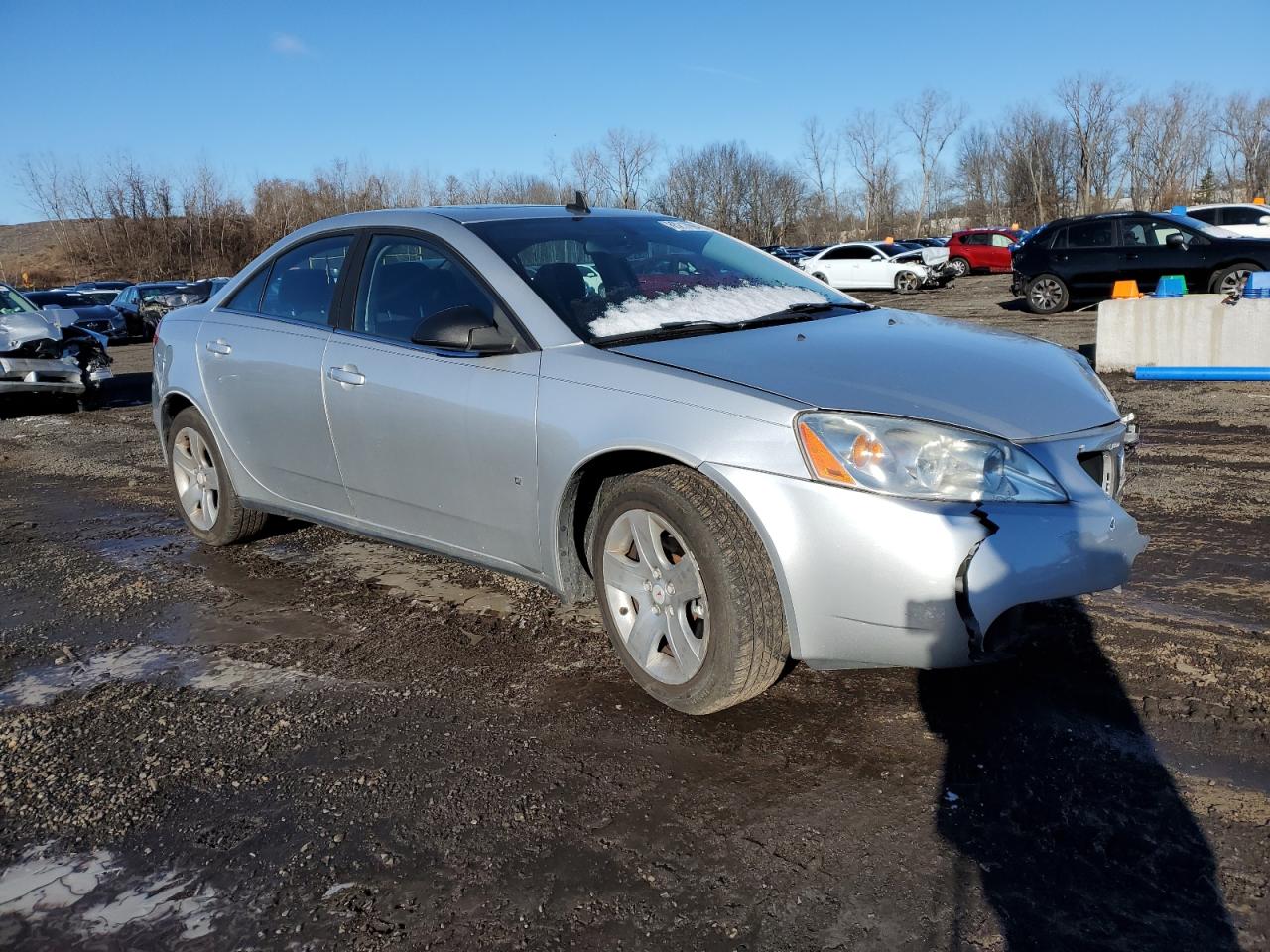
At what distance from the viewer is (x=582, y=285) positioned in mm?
3826

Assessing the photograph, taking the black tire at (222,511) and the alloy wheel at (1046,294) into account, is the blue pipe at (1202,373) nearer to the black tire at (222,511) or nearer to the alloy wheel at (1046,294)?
the black tire at (222,511)

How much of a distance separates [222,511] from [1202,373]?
858cm

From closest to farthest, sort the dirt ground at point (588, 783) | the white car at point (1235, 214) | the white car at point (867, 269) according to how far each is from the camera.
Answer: the dirt ground at point (588, 783), the white car at point (1235, 214), the white car at point (867, 269)

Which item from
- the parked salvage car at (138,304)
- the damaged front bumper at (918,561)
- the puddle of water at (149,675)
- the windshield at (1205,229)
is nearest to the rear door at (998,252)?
the windshield at (1205,229)

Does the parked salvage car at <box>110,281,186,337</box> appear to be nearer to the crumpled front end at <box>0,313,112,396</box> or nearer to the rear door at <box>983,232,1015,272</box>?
the crumpled front end at <box>0,313,112,396</box>

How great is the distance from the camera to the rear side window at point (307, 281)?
4473mm

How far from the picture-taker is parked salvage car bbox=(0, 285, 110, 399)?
11.9 meters

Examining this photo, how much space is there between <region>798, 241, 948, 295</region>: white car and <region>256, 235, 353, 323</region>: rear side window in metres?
27.9

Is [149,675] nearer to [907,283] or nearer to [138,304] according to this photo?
[138,304]

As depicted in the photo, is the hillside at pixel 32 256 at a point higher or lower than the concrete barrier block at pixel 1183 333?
higher

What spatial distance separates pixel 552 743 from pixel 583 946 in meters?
0.94

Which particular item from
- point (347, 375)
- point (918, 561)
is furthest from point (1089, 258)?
point (918, 561)

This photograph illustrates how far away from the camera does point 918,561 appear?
8.96ft

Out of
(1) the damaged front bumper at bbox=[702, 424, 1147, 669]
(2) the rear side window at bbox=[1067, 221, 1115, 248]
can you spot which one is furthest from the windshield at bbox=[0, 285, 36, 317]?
(2) the rear side window at bbox=[1067, 221, 1115, 248]
